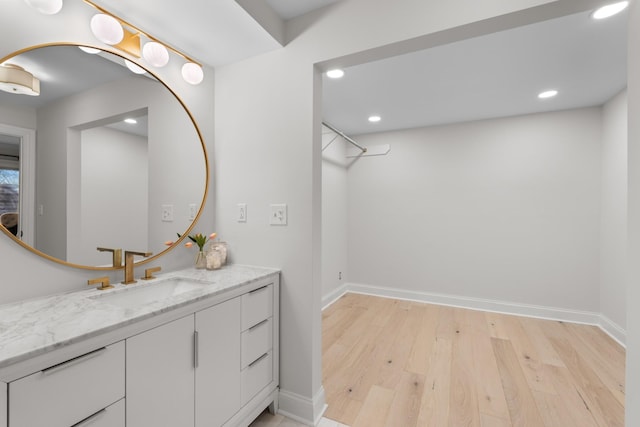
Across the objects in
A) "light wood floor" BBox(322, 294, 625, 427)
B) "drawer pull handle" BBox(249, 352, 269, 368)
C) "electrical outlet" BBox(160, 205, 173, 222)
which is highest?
"electrical outlet" BBox(160, 205, 173, 222)

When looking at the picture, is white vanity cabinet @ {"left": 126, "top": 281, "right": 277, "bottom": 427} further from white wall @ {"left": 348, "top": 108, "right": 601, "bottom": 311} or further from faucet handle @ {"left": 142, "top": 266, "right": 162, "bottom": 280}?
white wall @ {"left": 348, "top": 108, "right": 601, "bottom": 311}

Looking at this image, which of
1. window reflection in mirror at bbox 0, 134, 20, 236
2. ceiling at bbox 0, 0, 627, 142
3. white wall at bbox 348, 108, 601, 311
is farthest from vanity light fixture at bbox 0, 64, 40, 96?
white wall at bbox 348, 108, 601, 311

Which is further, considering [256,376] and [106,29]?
[256,376]

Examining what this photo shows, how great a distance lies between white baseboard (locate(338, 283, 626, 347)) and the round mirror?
7.86 feet

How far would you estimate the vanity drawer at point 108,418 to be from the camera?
832mm

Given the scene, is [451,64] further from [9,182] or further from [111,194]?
[9,182]

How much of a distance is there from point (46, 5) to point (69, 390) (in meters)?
1.43

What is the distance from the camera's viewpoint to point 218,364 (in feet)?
4.14

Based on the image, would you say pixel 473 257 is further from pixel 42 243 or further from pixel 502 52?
pixel 42 243

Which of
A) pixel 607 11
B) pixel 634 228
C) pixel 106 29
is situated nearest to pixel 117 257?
pixel 106 29

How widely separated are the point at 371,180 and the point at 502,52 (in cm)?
217

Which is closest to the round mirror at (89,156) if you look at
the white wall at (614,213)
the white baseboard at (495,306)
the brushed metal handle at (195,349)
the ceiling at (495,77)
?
the brushed metal handle at (195,349)

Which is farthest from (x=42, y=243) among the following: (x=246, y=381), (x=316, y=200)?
(x=316, y=200)

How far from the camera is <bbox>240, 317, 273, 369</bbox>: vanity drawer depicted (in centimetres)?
141
